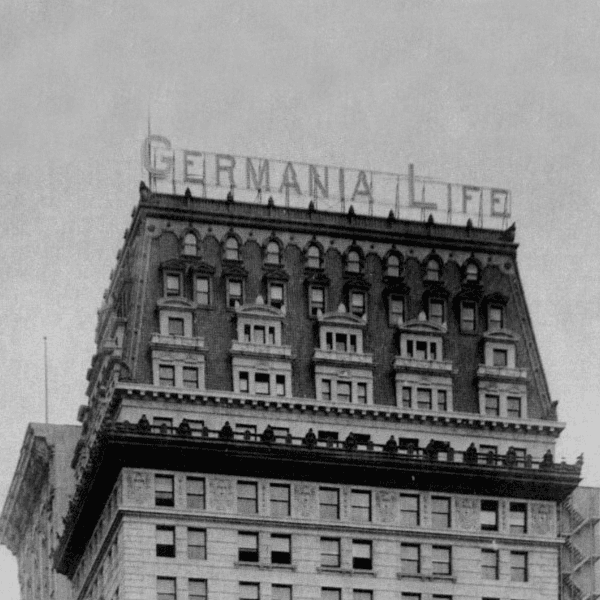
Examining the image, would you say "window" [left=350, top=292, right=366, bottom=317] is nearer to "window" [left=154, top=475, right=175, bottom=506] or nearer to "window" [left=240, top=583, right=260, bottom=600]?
"window" [left=154, top=475, right=175, bottom=506]

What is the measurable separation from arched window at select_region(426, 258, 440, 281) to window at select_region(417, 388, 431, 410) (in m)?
7.76

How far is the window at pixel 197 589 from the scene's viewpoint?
111 meters

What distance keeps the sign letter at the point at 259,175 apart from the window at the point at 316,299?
6.75m

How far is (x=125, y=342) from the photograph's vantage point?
387ft

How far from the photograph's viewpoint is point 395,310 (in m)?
123

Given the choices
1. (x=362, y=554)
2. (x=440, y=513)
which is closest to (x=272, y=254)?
(x=440, y=513)

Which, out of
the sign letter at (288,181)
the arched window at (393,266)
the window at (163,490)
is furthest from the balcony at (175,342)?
the arched window at (393,266)

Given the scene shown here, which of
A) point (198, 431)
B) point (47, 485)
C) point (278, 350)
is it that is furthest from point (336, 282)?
point (47, 485)

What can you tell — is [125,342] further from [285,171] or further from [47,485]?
[47,485]

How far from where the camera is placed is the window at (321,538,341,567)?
113875 millimetres

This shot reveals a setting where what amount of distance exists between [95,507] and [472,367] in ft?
80.5

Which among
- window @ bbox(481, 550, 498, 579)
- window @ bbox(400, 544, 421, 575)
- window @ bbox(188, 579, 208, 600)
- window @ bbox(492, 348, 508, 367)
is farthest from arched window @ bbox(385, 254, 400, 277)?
window @ bbox(188, 579, 208, 600)

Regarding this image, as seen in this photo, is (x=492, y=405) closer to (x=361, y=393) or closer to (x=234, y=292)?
(x=361, y=393)

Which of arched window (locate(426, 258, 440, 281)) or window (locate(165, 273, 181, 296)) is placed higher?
arched window (locate(426, 258, 440, 281))
